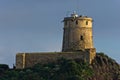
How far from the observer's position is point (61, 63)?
131250mm

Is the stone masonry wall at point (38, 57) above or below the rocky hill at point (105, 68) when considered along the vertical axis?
above

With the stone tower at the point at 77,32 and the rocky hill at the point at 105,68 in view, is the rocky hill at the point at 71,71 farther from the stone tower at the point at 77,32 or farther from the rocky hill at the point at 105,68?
the stone tower at the point at 77,32

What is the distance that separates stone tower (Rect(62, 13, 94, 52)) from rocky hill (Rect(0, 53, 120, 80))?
13.3ft

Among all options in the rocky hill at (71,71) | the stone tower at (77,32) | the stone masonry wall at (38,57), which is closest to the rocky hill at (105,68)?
the rocky hill at (71,71)

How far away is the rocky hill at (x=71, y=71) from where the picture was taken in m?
128

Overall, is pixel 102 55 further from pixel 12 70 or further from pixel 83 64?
pixel 12 70

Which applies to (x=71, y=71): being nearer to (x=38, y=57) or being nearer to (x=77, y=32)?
(x=38, y=57)

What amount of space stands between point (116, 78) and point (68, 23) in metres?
12.6

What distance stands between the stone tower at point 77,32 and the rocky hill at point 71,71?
4.06m

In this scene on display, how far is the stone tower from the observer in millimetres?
136375

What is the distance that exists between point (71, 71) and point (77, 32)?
32.7 feet

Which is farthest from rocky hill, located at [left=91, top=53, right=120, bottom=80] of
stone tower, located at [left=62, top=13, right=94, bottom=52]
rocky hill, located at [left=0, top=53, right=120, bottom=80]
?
stone tower, located at [left=62, top=13, right=94, bottom=52]

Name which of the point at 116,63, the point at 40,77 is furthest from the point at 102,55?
the point at 40,77

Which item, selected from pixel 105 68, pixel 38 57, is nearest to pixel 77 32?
pixel 38 57
